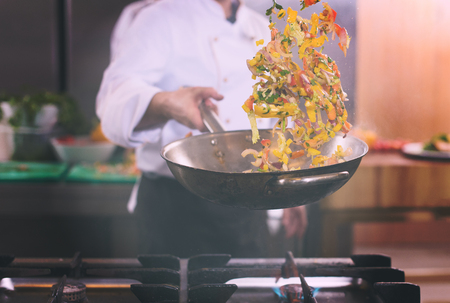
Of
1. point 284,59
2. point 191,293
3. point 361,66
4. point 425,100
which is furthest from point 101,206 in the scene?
point 425,100

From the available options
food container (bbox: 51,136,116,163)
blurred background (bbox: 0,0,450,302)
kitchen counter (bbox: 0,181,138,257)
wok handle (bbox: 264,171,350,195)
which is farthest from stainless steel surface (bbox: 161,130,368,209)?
food container (bbox: 51,136,116,163)

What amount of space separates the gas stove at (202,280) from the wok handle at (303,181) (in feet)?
0.61

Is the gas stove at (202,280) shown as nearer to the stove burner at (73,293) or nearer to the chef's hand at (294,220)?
the stove burner at (73,293)

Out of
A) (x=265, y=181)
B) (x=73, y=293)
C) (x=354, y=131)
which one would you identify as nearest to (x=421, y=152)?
(x=354, y=131)

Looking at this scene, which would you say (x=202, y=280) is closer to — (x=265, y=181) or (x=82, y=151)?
(x=265, y=181)

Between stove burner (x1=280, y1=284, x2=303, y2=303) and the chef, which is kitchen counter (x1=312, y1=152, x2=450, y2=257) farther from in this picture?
stove burner (x1=280, y1=284, x2=303, y2=303)

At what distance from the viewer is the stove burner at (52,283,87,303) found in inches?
24.5

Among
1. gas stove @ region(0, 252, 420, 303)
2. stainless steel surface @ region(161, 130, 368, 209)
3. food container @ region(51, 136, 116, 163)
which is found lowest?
food container @ region(51, 136, 116, 163)

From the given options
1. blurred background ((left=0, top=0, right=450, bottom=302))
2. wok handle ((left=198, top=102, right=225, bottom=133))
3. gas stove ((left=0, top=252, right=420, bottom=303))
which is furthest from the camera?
blurred background ((left=0, top=0, right=450, bottom=302))

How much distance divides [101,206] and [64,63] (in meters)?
0.66

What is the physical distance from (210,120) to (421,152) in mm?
1231

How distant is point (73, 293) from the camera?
0.63 metres

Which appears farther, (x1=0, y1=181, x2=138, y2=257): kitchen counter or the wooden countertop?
the wooden countertop

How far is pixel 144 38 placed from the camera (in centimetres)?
Answer: 102
